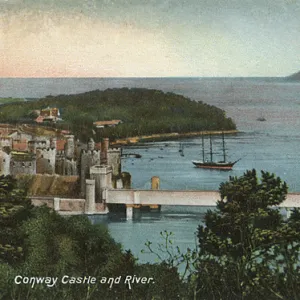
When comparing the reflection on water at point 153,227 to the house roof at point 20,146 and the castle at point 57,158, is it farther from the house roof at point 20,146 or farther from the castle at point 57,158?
the house roof at point 20,146

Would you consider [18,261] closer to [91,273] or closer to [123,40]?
[91,273]

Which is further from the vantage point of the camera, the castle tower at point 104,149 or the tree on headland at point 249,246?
the castle tower at point 104,149

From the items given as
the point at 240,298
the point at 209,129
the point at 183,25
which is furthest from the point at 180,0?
the point at 240,298

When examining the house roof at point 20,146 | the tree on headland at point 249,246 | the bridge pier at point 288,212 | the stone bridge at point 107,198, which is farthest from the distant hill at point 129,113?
the bridge pier at point 288,212

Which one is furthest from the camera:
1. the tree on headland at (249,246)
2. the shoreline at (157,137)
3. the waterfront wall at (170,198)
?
the shoreline at (157,137)

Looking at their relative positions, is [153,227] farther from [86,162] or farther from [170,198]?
[86,162]

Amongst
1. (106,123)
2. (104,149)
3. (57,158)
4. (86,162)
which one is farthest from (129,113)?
(57,158)
